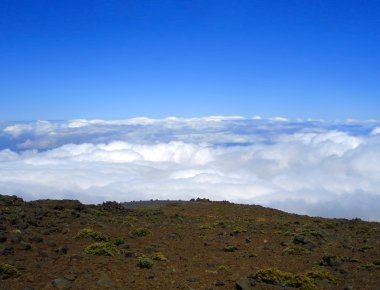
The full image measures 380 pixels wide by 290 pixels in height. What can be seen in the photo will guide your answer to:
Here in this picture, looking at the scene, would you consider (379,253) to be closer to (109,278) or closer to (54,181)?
(109,278)

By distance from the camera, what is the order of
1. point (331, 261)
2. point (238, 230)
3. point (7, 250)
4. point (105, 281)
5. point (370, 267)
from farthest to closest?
point (238, 230), point (331, 261), point (370, 267), point (7, 250), point (105, 281)

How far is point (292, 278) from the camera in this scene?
11148 millimetres

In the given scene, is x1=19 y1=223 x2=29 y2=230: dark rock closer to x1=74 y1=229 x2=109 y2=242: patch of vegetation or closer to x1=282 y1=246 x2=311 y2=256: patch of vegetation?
x1=74 y1=229 x2=109 y2=242: patch of vegetation

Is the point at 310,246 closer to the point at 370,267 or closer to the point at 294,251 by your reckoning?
the point at 294,251

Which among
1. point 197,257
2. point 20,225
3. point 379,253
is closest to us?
point 197,257

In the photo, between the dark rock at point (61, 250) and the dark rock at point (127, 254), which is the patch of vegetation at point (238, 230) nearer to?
the dark rock at point (127, 254)

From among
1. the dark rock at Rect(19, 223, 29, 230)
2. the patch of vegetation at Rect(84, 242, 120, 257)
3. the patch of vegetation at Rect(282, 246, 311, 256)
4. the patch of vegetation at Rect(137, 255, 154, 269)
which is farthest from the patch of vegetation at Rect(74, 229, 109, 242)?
the patch of vegetation at Rect(282, 246, 311, 256)

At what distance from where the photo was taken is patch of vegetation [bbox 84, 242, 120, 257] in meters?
13.3

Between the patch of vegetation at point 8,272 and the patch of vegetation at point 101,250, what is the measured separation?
9.93 ft

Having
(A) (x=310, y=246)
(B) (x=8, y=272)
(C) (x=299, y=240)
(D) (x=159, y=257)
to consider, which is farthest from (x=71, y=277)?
(C) (x=299, y=240)

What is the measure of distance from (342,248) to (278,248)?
308 centimetres

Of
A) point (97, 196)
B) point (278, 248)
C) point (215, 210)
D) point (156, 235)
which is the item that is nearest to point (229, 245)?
point (278, 248)

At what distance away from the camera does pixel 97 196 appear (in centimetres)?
10450

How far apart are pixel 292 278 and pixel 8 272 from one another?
829 centimetres
